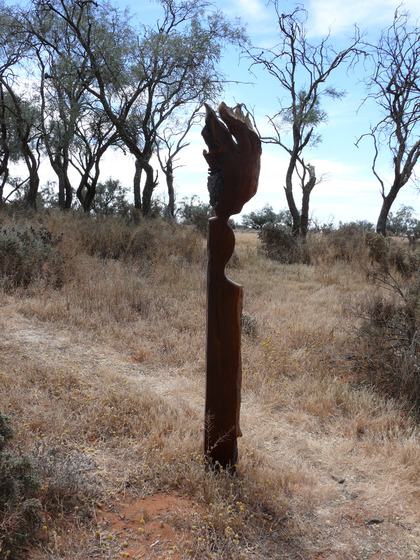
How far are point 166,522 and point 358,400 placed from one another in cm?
240

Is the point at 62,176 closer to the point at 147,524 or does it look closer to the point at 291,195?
the point at 291,195

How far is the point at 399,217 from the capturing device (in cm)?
3238

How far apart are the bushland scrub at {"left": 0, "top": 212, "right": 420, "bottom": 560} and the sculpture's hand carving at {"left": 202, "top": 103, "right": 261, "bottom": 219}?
1703mm

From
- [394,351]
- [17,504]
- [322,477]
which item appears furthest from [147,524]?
[394,351]

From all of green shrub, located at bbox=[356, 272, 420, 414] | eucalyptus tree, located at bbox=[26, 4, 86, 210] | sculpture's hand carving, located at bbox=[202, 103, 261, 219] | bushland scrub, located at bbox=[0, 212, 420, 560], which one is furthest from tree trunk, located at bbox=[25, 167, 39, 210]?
sculpture's hand carving, located at bbox=[202, 103, 261, 219]

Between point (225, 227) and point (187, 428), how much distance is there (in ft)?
5.35

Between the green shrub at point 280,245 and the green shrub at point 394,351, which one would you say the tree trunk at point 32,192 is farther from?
the green shrub at point 394,351

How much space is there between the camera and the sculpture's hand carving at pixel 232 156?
Answer: 112 inches

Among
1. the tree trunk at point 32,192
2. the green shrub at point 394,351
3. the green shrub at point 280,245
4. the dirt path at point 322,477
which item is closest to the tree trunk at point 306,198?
the green shrub at point 280,245

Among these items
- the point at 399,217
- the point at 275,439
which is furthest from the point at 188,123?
the point at 275,439

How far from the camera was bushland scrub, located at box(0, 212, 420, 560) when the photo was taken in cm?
266

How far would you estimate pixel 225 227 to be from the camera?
9.53 ft

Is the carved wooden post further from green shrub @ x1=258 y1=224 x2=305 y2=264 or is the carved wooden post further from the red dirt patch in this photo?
green shrub @ x1=258 y1=224 x2=305 y2=264

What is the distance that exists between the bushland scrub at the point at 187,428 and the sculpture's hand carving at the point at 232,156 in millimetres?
1703
